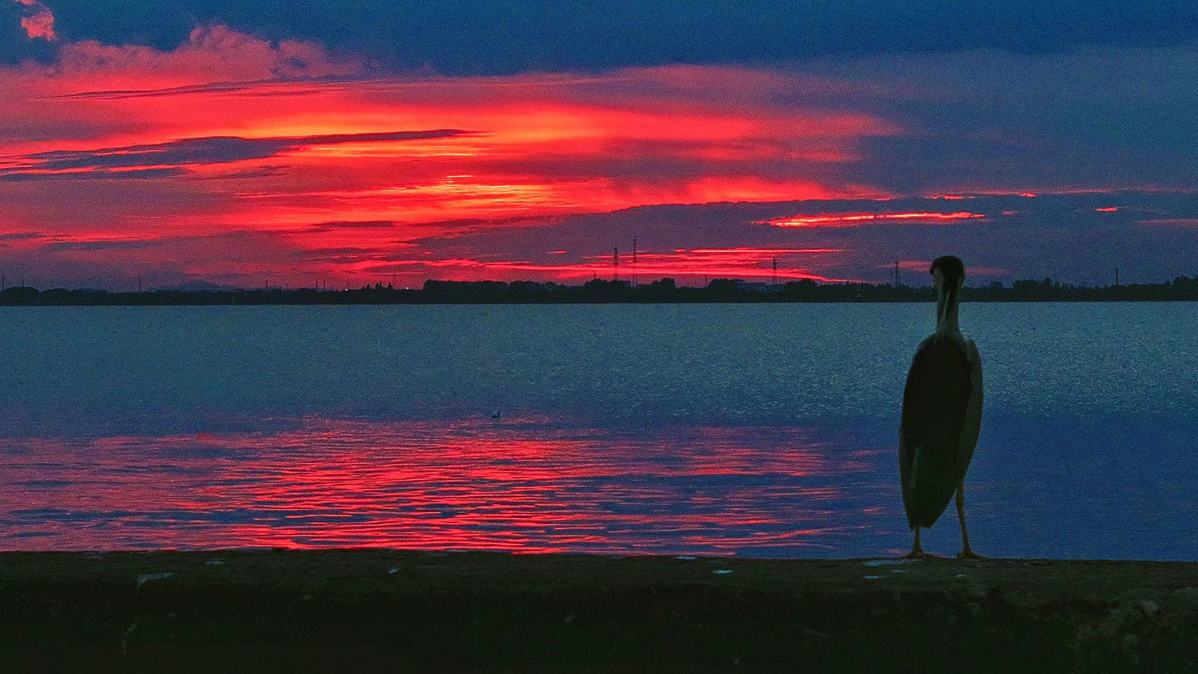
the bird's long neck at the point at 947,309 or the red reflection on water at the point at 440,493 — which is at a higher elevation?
the bird's long neck at the point at 947,309

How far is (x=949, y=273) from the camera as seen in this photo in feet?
23.3

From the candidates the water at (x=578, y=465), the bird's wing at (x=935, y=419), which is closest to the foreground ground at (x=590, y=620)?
the bird's wing at (x=935, y=419)

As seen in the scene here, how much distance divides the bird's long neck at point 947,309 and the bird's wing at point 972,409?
0.43 ft

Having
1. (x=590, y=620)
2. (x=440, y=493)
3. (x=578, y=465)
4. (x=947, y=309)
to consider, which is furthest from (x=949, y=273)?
(x=578, y=465)

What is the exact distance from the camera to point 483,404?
5591 cm

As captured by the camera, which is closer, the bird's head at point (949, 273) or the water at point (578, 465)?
the bird's head at point (949, 273)

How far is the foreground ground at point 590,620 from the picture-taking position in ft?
12.5

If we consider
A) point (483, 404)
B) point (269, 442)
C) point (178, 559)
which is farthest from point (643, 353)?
point (178, 559)

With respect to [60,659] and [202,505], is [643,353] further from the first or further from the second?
[60,659]

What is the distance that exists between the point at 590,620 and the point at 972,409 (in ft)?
11.5

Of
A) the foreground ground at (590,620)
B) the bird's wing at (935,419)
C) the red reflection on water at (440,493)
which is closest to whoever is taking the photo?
the foreground ground at (590,620)

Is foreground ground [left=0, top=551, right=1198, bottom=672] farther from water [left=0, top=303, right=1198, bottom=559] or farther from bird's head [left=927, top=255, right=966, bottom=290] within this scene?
water [left=0, top=303, right=1198, bottom=559]

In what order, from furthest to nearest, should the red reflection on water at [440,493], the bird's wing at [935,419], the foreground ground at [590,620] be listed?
1. the red reflection on water at [440,493]
2. the bird's wing at [935,419]
3. the foreground ground at [590,620]

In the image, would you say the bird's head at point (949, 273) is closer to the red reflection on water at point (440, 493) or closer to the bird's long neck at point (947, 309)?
the bird's long neck at point (947, 309)
